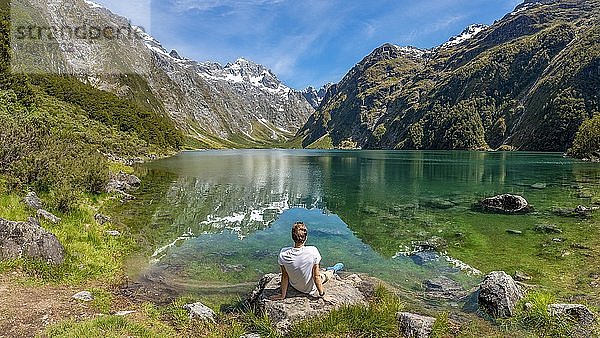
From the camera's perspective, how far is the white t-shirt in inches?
448

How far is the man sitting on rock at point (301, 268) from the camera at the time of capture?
11359 mm

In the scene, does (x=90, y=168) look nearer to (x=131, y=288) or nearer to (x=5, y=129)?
(x=5, y=129)

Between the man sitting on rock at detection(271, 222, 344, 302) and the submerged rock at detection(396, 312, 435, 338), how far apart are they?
7.15 ft

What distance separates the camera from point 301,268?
37.4 feet

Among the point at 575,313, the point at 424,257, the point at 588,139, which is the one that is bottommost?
the point at 424,257

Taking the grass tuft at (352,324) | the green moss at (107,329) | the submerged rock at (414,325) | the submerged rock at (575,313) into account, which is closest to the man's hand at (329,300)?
the grass tuft at (352,324)

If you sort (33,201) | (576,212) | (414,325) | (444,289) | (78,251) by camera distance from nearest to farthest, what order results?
(414,325) < (444,289) < (78,251) < (33,201) < (576,212)

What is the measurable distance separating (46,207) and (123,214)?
29.4 feet

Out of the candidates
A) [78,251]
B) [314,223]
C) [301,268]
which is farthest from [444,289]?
[78,251]

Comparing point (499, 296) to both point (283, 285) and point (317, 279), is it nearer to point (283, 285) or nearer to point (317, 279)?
point (317, 279)

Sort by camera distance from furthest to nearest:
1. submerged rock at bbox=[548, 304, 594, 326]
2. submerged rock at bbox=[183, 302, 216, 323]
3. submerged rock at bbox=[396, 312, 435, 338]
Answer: submerged rock at bbox=[183, 302, 216, 323] → submerged rock at bbox=[548, 304, 594, 326] → submerged rock at bbox=[396, 312, 435, 338]

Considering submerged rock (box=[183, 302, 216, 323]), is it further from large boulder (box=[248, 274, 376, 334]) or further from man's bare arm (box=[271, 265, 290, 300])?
man's bare arm (box=[271, 265, 290, 300])

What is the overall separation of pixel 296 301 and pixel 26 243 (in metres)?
11.3

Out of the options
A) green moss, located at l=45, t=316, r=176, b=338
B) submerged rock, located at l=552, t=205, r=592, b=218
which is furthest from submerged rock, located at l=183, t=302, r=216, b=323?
submerged rock, located at l=552, t=205, r=592, b=218
